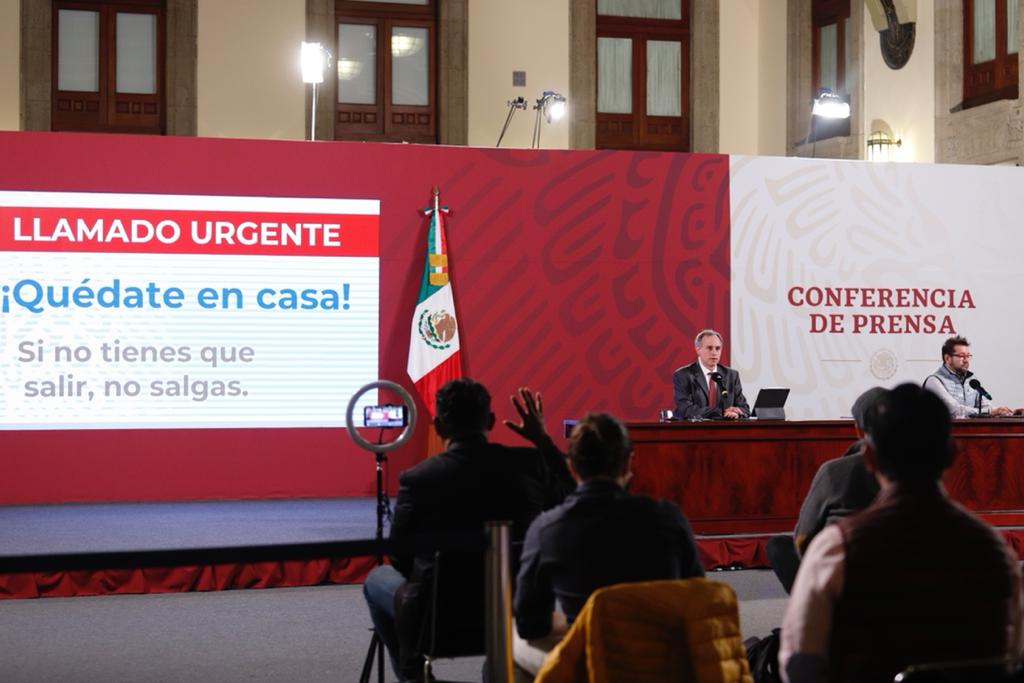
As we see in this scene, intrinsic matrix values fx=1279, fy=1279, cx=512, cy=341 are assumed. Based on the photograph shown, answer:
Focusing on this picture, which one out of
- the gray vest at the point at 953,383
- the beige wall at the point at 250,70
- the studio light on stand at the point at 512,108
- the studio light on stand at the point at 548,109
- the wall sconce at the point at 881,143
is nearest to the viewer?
the gray vest at the point at 953,383

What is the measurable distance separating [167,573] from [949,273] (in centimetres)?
653

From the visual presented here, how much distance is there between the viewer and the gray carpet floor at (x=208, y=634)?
4637 millimetres

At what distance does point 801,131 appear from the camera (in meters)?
15.0

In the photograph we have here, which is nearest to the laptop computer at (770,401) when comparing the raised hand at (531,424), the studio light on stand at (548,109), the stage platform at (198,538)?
the stage platform at (198,538)

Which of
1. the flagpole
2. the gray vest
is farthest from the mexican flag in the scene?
the gray vest

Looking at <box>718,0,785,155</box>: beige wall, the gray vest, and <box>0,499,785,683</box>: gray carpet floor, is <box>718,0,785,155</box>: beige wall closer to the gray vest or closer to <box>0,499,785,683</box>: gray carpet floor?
the gray vest

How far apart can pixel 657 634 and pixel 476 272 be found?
7012 millimetres

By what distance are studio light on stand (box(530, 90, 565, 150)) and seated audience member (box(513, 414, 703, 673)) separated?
10.3 meters

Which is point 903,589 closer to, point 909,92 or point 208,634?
point 208,634

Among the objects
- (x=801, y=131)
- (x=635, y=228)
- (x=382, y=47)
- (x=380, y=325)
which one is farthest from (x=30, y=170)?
(x=801, y=131)

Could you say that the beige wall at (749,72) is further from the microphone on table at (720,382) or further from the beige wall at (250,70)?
the microphone on table at (720,382)

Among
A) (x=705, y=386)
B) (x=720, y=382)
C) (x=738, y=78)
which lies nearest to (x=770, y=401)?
(x=720, y=382)

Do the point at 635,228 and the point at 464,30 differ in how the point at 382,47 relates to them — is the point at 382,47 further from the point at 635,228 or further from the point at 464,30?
the point at 635,228

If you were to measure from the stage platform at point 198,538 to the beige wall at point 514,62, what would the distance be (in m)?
6.91
